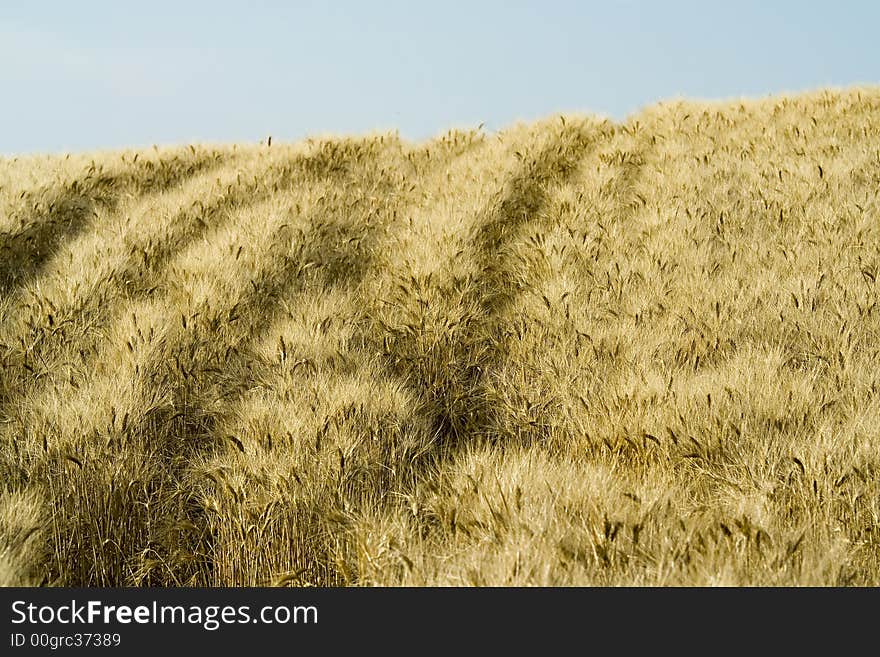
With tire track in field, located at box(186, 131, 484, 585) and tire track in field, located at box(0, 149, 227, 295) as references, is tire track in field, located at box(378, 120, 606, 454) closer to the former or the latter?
tire track in field, located at box(186, 131, 484, 585)

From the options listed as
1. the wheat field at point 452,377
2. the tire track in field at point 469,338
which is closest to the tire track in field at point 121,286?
the wheat field at point 452,377

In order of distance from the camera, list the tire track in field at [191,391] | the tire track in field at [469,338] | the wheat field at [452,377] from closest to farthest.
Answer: the wheat field at [452,377] → the tire track in field at [191,391] → the tire track in field at [469,338]

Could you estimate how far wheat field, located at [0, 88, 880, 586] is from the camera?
2.58 meters

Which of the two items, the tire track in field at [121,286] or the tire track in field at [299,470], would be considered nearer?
the tire track in field at [299,470]

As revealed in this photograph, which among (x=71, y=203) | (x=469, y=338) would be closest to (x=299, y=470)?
(x=469, y=338)

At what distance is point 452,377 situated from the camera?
4.30 metres

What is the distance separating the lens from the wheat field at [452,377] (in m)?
2.58

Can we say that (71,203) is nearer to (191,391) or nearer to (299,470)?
(191,391)

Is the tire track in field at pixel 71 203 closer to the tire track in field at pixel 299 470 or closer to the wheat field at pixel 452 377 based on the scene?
the wheat field at pixel 452 377

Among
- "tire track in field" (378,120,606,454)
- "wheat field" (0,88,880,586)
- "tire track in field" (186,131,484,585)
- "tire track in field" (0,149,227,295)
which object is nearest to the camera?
"wheat field" (0,88,880,586)

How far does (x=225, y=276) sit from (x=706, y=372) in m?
3.43

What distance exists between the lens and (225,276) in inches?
202

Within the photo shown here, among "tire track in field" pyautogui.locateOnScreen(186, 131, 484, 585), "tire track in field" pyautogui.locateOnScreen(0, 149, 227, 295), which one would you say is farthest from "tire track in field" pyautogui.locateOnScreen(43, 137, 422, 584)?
"tire track in field" pyautogui.locateOnScreen(0, 149, 227, 295)

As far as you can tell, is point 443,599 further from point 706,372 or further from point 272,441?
point 706,372
